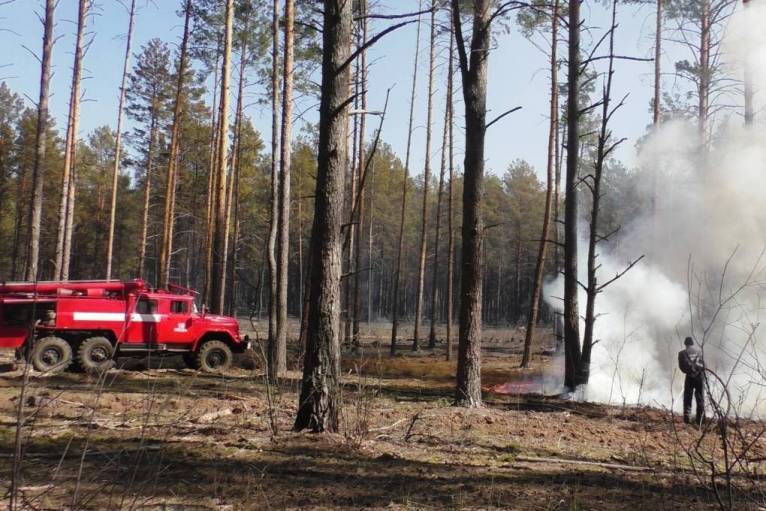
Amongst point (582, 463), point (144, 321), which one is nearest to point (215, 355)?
point (144, 321)

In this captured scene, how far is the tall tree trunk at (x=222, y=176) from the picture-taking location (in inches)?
683

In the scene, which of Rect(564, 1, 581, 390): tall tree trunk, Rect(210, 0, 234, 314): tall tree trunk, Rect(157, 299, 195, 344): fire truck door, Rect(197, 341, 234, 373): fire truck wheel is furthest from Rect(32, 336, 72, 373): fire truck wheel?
Rect(564, 1, 581, 390): tall tree trunk

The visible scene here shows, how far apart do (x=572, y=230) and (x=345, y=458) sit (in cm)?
886

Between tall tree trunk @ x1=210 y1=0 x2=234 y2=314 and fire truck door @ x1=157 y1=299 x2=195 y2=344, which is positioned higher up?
tall tree trunk @ x1=210 y1=0 x2=234 y2=314

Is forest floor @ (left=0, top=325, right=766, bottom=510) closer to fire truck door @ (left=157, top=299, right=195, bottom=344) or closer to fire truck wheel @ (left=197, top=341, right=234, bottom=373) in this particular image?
fire truck door @ (left=157, top=299, right=195, bottom=344)

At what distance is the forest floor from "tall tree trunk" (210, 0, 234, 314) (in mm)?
9321

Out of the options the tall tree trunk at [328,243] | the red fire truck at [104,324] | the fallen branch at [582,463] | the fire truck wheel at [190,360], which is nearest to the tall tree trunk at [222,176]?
the fire truck wheel at [190,360]

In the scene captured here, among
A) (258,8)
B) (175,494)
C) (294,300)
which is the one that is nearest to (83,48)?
(258,8)

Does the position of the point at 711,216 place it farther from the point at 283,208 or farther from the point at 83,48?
the point at 83,48

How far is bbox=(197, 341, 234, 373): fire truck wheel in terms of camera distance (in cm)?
1450

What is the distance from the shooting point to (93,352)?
13070mm

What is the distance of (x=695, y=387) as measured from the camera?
10094 mm

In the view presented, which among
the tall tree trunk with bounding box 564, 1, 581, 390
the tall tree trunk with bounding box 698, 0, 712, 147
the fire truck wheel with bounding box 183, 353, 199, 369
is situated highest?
the tall tree trunk with bounding box 698, 0, 712, 147

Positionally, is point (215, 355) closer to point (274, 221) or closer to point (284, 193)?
point (274, 221)
